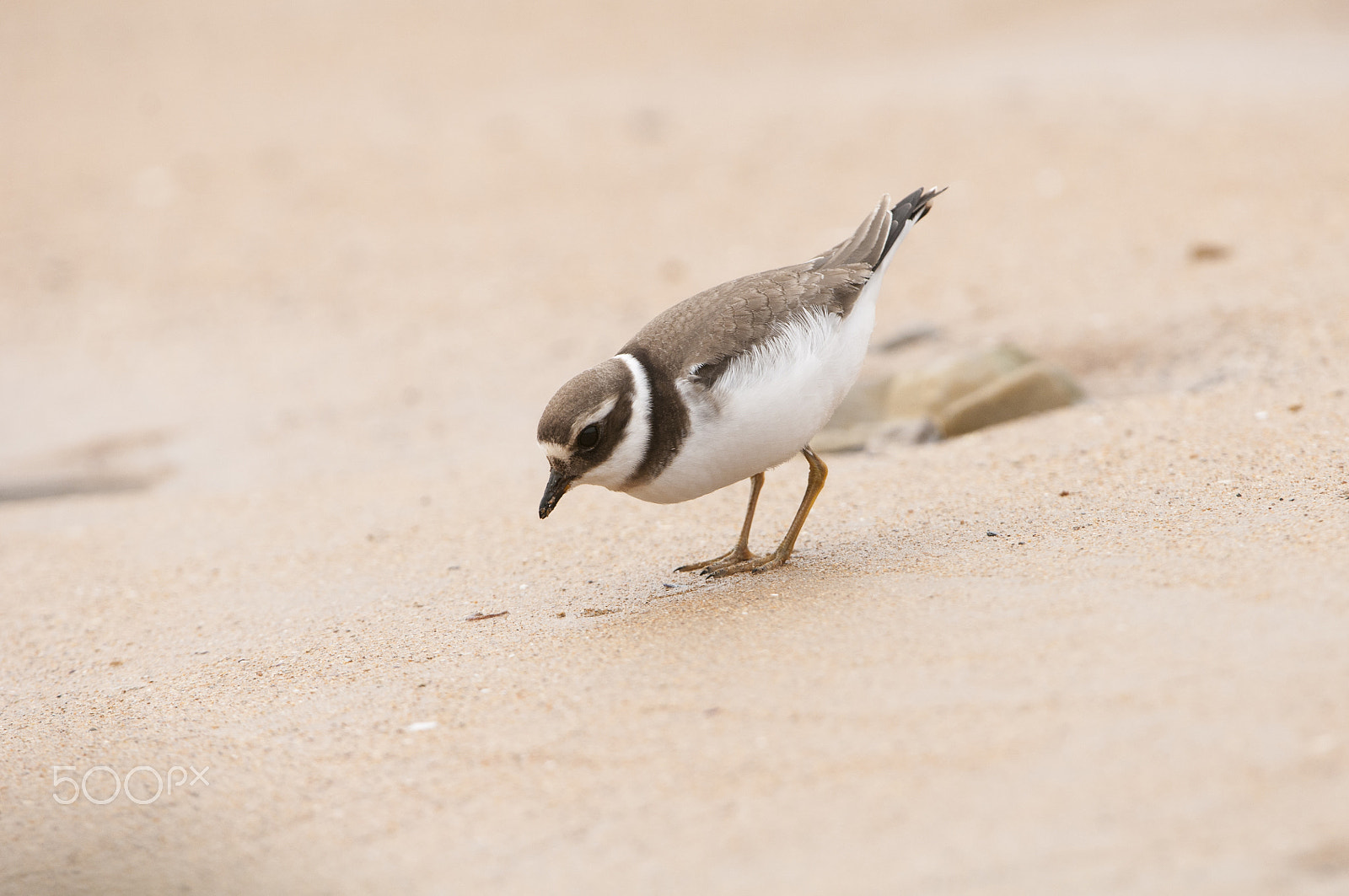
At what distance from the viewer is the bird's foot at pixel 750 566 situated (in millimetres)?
5156

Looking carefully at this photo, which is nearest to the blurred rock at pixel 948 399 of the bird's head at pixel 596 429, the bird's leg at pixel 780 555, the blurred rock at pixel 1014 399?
the blurred rock at pixel 1014 399

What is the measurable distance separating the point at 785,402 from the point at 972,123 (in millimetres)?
8498

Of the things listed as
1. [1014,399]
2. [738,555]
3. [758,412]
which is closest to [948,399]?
[1014,399]

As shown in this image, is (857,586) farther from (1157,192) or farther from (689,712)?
(1157,192)

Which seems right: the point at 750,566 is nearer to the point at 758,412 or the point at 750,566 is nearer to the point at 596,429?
the point at 758,412

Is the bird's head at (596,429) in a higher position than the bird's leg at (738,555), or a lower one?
higher

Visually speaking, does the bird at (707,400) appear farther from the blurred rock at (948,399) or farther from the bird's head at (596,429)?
the blurred rock at (948,399)

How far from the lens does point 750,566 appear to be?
518 centimetres

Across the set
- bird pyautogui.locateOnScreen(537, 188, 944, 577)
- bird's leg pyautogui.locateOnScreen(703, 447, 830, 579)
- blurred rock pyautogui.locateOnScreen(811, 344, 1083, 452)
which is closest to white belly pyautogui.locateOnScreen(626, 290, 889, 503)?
bird pyautogui.locateOnScreen(537, 188, 944, 577)

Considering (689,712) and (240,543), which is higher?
(689,712)

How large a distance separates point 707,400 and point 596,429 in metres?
0.44

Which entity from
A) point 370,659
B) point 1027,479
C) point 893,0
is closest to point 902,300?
point 1027,479

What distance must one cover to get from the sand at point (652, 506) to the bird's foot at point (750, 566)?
110 millimetres

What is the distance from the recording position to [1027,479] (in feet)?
18.6
